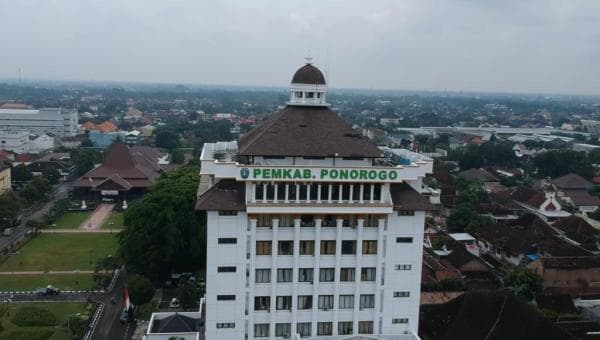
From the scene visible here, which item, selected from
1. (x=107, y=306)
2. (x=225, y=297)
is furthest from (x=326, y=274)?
(x=107, y=306)

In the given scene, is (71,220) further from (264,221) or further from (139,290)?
(264,221)

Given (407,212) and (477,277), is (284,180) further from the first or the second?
(477,277)

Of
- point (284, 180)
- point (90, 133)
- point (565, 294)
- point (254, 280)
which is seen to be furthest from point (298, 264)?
point (90, 133)

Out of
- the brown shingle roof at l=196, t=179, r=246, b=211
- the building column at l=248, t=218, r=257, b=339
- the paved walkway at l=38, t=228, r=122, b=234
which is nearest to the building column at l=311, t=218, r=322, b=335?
→ the building column at l=248, t=218, r=257, b=339

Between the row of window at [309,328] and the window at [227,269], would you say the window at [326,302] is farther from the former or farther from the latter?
the window at [227,269]

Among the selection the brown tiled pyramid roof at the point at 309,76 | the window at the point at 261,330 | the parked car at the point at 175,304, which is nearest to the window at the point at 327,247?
the window at the point at 261,330

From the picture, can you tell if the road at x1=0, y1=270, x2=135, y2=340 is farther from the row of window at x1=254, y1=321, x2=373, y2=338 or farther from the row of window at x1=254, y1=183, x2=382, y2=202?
the row of window at x1=254, y1=183, x2=382, y2=202
